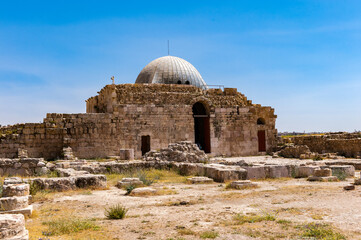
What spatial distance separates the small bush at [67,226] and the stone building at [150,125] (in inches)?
510

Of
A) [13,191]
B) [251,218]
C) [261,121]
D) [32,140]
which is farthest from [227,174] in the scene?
[261,121]

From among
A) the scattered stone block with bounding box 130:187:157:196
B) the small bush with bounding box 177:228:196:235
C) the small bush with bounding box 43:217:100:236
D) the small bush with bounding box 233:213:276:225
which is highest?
the scattered stone block with bounding box 130:187:157:196

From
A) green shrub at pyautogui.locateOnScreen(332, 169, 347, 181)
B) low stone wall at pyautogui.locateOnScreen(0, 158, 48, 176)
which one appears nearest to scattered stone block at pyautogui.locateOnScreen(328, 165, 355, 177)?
green shrub at pyautogui.locateOnScreen(332, 169, 347, 181)

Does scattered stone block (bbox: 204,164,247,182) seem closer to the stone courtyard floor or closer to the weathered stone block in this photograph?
the stone courtyard floor

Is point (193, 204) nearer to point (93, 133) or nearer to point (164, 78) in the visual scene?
point (93, 133)

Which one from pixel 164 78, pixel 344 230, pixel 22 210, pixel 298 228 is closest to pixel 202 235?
pixel 298 228

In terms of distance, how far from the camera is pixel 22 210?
20.4ft

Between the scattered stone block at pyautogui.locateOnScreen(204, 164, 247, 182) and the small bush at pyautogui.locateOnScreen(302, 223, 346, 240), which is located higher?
the scattered stone block at pyautogui.locateOnScreen(204, 164, 247, 182)

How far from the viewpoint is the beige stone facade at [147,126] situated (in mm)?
18031

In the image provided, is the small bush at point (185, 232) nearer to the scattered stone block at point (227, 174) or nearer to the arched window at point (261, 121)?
the scattered stone block at point (227, 174)

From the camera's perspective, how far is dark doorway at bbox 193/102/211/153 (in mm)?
22391

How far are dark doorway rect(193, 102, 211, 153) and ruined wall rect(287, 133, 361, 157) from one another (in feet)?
20.7

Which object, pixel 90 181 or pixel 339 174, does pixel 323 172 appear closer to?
pixel 339 174

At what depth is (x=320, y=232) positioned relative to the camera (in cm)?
491
